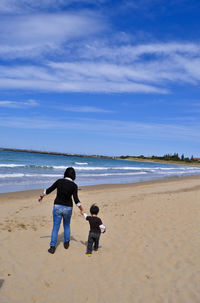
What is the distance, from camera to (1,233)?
6871mm

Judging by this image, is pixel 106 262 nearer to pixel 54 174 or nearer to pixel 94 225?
pixel 94 225

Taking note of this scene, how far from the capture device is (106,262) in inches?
→ 218

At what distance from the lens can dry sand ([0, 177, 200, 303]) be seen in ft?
14.0

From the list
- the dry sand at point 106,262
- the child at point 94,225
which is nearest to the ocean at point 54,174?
the dry sand at point 106,262

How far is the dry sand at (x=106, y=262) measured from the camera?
427cm

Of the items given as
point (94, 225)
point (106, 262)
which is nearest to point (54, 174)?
point (94, 225)

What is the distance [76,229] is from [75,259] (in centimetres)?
243

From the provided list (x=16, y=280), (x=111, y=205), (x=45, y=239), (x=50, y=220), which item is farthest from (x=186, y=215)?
(x=16, y=280)

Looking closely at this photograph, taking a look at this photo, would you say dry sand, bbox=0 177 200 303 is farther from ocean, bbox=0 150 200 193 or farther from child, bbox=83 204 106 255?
ocean, bbox=0 150 200 193

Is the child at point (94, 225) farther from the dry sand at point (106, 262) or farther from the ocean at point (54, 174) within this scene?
the ocean at point (54, 174)

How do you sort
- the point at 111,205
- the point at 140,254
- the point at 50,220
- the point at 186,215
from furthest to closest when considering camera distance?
the point at 111,205 → the point at 186,215 → the point at 50,220 → the point at 140,254

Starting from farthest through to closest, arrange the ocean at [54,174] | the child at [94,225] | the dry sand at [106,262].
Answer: the ocean at [54,174]
the child at [94,225]
the dry sand at [106,262]

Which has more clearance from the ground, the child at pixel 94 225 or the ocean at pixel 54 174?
the child at pixel 94 225

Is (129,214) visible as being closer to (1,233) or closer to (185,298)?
(1,233)
